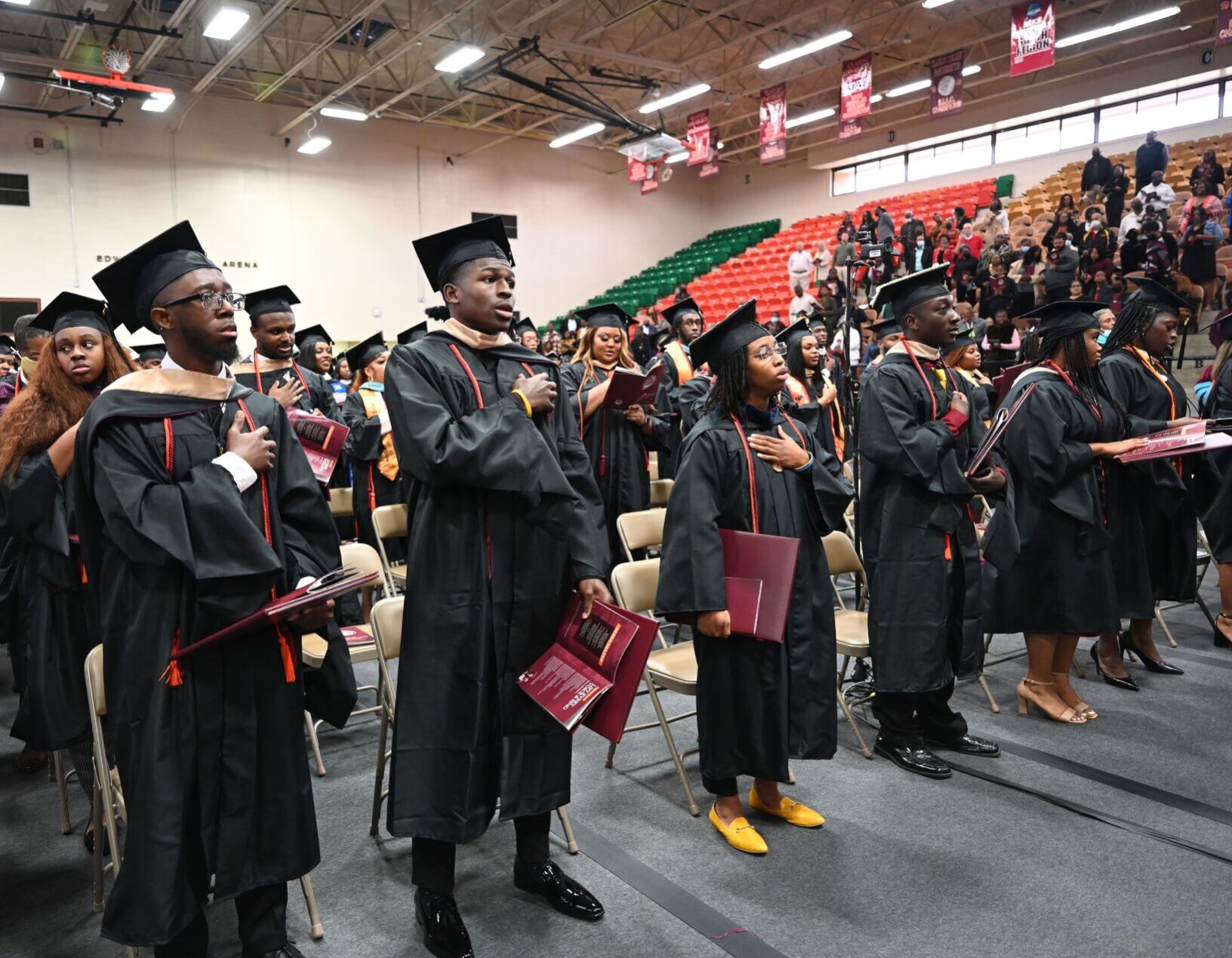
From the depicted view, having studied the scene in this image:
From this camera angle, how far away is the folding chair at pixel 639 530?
4.59 metres

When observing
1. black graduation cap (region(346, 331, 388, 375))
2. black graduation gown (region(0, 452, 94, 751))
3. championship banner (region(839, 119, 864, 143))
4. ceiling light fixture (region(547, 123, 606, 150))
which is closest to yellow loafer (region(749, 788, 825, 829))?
black graduation gown (region(0, 452, 94, 751))

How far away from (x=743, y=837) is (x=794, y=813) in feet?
0.95

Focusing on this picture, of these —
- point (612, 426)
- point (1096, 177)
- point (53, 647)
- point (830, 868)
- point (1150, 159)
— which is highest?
point (1150, 159)

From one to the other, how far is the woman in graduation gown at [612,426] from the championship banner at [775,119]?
10.5 meters

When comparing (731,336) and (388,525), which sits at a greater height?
(731,336)

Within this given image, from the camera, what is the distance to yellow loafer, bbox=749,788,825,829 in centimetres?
323

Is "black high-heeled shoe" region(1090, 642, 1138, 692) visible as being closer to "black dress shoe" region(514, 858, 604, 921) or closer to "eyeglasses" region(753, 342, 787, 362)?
"eyeglasses" region(753, 342, 787, 362)

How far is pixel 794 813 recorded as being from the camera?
3.26m

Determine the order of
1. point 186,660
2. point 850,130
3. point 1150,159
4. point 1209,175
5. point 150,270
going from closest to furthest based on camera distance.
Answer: point 186,660
point 150,270
point 1209,175
point 1150,159
point 850,130

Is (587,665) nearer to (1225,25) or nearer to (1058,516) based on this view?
(1058,516)

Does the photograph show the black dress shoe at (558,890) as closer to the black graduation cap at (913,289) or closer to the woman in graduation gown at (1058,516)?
the woman in graduation gown at (1058,516)

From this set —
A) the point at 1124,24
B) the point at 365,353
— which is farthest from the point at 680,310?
the point at 1124,24

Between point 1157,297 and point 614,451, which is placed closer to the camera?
point 1157,297

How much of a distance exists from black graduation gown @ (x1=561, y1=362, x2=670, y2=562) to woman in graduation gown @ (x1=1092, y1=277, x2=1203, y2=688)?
2720mm
